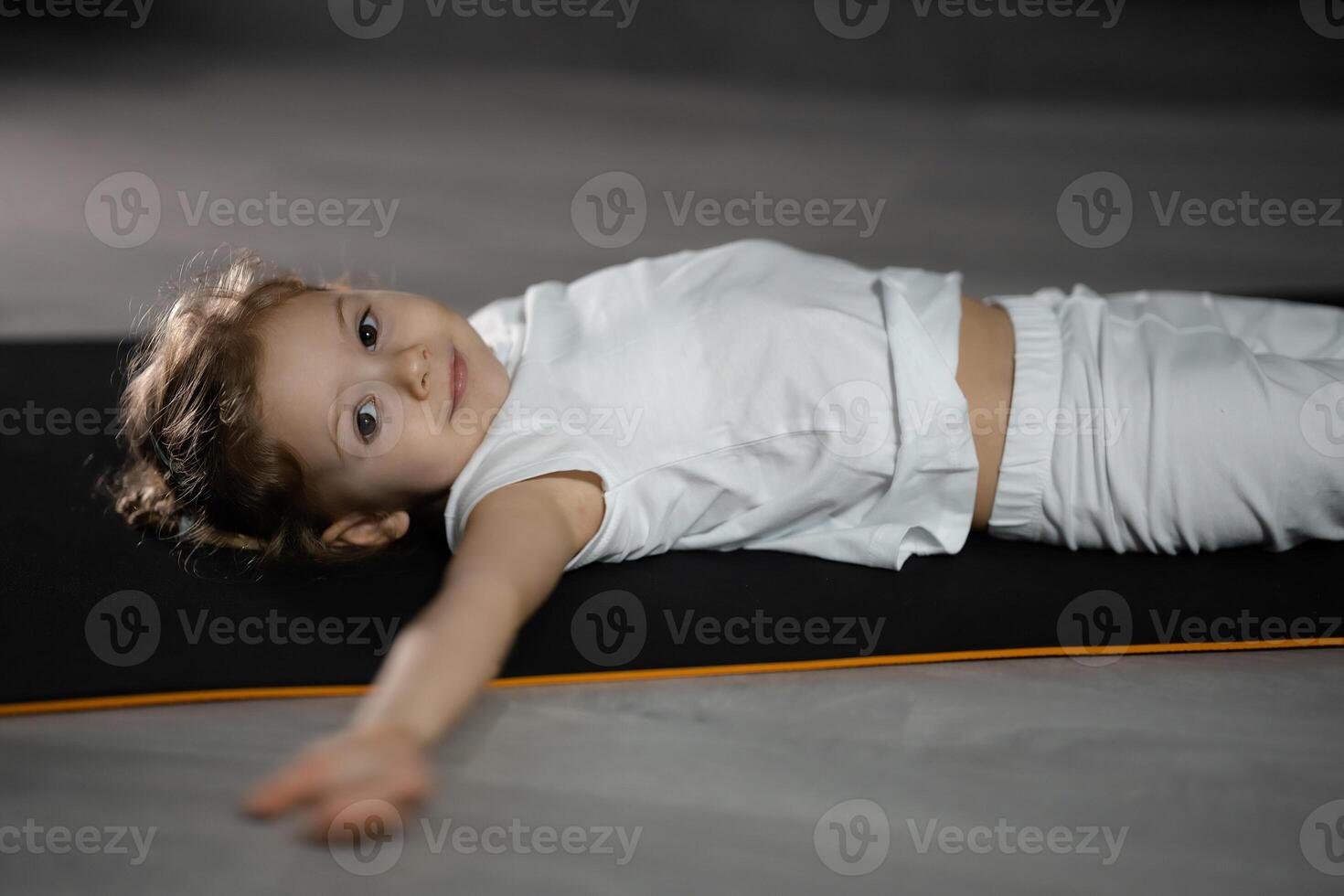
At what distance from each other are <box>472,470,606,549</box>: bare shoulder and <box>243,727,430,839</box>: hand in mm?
514

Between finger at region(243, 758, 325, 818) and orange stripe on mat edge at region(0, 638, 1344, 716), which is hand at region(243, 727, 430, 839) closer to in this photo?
finger at region(243, 758, 325, 818)

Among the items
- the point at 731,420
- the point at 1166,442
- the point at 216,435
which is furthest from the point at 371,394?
the point at 1166,442

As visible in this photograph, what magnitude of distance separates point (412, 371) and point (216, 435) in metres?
0.27

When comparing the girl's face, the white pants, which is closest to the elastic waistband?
the white pants

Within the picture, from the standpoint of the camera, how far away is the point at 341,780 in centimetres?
99

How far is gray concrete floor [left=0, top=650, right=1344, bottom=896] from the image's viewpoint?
4.41 ft

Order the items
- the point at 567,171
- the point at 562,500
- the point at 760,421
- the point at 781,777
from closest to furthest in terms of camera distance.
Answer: the point at 781,777, the point at 562,500, the point at 760,421, the point at 567,171

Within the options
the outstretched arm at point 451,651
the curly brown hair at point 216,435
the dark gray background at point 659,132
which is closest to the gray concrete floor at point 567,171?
the dark gray background at point 659,132

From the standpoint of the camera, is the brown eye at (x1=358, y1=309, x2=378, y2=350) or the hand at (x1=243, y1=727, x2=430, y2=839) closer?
the hand at (x1=243, y1=727, x2=430, y2=839)

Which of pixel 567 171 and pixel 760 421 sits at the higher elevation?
pixel 567 171

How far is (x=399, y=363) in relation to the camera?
5.29 ft

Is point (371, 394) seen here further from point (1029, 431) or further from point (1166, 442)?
point (1166, 442)

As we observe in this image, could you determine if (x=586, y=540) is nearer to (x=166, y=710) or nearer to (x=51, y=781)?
(x=166, y=710)

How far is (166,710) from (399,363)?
0.52 m
